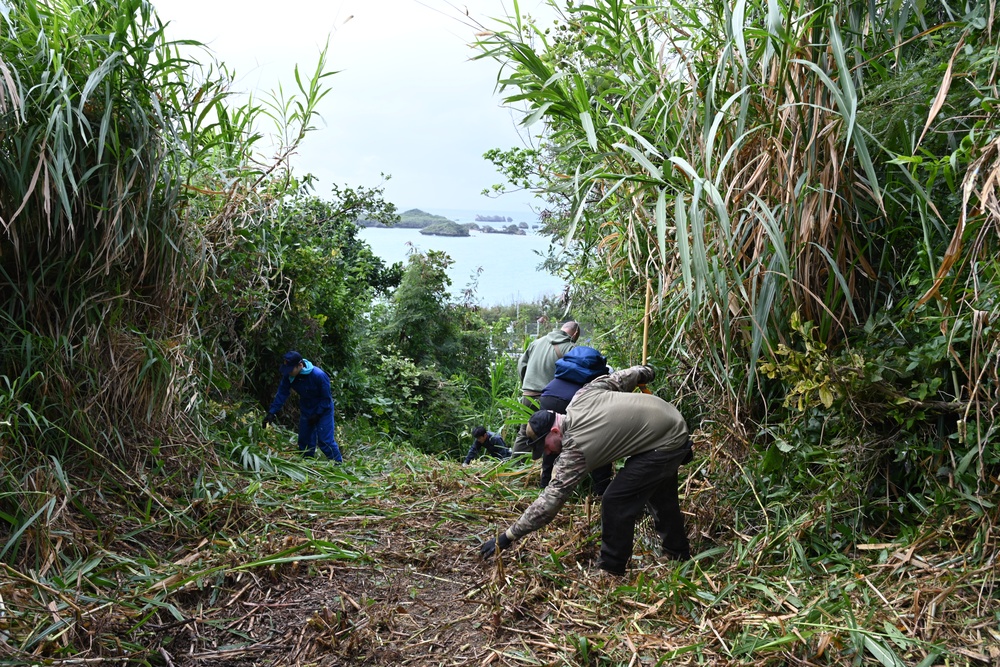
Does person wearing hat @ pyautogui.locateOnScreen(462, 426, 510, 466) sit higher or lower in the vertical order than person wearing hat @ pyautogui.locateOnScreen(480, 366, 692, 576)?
lower

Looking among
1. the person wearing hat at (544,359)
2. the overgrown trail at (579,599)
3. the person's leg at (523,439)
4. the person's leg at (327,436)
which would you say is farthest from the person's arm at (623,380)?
the person's leg at (327,436)

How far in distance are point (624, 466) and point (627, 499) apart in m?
0.16

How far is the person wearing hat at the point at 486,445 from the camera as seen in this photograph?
6484 mm

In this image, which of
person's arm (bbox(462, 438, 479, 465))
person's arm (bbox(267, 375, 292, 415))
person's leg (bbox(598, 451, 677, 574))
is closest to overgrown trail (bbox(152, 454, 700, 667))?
person's leg (bbox(598, 451, 677, 574))

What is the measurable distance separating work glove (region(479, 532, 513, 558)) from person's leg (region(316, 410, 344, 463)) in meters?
2.72

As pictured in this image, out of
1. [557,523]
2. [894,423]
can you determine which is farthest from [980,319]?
[557,523]

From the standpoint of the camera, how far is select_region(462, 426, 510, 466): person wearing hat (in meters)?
6.48

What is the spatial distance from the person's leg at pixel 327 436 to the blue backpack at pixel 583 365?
2452 mm

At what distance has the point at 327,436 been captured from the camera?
633cm

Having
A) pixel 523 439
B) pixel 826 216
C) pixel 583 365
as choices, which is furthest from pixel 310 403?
pixel 826 216

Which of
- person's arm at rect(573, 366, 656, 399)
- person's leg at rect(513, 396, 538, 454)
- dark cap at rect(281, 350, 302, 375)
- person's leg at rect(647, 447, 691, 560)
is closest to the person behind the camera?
person's leg at rect(647, 447, 691, 560)

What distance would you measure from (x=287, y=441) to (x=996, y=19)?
5.45 m

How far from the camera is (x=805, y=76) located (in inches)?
130

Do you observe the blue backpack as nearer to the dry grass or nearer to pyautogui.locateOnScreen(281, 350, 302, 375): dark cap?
the dry grass
